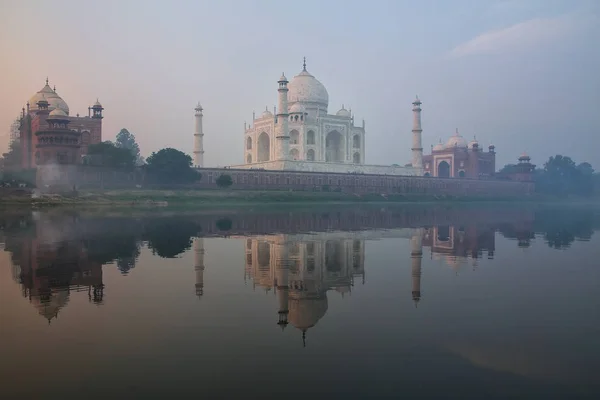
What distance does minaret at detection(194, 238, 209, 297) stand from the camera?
22.9ft

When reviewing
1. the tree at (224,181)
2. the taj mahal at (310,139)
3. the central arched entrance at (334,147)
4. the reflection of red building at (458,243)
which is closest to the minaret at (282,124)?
the taj mahal at (310,139)

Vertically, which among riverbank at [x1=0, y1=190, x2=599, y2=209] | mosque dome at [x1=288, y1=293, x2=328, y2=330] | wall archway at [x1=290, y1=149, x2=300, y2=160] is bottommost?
mosque dome at [x1=288, y1=293, x2=328, y2=330]

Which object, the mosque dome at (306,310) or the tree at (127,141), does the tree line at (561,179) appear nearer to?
the tree at (127,141)

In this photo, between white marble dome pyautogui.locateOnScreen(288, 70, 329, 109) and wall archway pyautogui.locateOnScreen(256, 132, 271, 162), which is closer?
white marble dome pyautogui.locateOnScreen(288, 70, 329, 109)

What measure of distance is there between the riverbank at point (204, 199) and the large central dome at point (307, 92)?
10710 mm

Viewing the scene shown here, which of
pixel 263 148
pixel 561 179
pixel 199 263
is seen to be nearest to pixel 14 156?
pixel 263 148

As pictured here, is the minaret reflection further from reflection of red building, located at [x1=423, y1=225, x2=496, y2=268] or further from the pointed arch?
the pointed arch

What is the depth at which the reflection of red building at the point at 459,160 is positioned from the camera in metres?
52.4

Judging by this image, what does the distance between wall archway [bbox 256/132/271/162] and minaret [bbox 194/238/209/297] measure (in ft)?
112

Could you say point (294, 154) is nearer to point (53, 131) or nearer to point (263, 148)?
point (263, 148)

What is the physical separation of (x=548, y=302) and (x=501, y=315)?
1.00 m

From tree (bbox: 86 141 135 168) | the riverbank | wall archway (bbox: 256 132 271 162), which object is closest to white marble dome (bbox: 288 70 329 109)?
wall archway (bbox: 256 132 271 162)

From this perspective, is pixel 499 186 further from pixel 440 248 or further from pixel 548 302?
pixel 548 302

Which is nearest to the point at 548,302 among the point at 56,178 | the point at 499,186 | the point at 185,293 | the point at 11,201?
the point at 185,293
